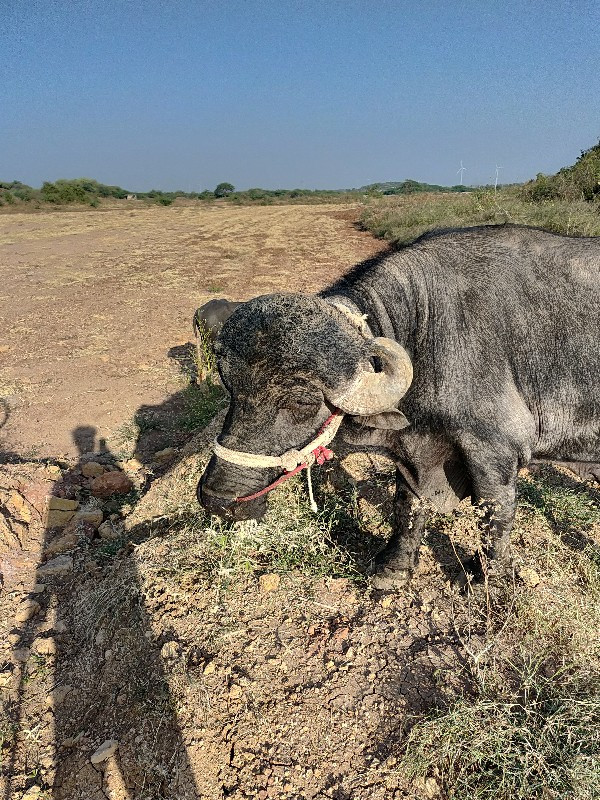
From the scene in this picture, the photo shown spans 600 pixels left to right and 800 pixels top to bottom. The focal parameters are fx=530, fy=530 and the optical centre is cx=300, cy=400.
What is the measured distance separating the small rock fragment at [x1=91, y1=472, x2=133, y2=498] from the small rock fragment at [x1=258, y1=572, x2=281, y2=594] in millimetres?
2617

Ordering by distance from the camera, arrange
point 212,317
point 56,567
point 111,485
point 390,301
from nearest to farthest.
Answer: point 390,301 → point 56,567 → point 111,485 → point 212,317

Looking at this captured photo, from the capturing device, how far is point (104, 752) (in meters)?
3.06

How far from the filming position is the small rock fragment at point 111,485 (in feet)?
19.2

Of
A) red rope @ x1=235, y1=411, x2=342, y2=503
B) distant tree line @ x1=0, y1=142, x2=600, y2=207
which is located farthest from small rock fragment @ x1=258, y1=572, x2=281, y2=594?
distant tree line @ x1=0, y1=142, x2=600, y2=207

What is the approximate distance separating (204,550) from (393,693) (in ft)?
6.00

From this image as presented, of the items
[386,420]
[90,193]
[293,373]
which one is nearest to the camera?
[293,373]

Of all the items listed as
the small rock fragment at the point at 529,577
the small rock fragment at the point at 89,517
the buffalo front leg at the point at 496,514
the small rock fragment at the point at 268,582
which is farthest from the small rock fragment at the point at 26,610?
the small rock fragment at the point at 529,577

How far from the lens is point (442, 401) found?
11.4ft

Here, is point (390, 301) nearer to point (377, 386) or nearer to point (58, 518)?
point (377, 386)

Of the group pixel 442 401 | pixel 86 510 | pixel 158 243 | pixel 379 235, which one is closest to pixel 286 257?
pixel 379 235

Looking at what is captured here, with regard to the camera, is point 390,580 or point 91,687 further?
point 390,580

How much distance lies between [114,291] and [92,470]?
40.9ft

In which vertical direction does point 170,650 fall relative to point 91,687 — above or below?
above

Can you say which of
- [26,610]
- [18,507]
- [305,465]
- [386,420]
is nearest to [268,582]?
[305,465]
